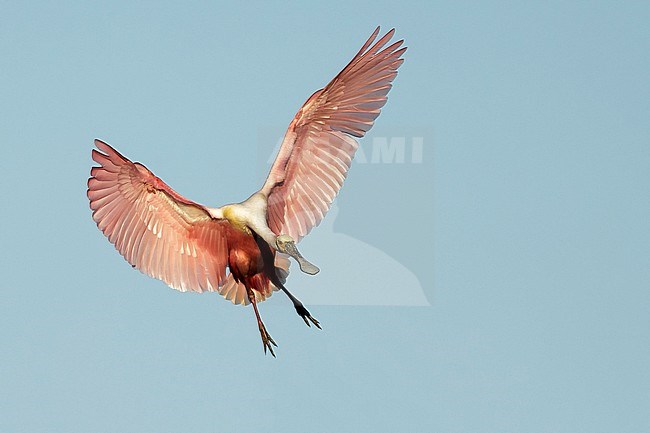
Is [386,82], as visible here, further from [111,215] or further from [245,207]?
[111,215]

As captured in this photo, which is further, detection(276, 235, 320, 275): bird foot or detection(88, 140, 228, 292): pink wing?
detection(88, 140, 228, 292): pink wing

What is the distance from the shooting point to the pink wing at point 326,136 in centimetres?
900

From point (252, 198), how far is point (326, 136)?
0.93 meters

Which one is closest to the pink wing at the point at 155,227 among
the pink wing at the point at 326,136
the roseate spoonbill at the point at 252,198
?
the roseate spoonbill at the point at 252,198

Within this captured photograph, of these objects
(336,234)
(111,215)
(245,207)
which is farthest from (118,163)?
(336,234)

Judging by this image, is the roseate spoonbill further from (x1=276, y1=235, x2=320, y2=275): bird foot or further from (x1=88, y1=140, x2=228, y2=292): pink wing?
(x1=276, y1=235, x2=320, y2=275): bird foot

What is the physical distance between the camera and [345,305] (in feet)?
28.8

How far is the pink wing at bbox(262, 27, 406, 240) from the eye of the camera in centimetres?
900

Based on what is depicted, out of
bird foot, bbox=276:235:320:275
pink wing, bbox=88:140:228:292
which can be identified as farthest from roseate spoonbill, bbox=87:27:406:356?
bird foot, bbox=276:235:320:275

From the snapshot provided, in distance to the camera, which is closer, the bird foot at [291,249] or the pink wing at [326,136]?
the bird foot at [291,249]

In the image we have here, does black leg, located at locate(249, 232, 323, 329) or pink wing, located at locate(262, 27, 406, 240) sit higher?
pink wing, located at locate(262, 27, 406, 240)

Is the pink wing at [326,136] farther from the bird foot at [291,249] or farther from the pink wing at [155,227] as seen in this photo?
the bird foot at [291,249]

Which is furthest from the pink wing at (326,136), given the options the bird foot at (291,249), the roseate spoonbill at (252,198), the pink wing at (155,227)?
the bird foot at (291,249)

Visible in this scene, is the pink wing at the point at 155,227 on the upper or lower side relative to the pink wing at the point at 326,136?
lower
